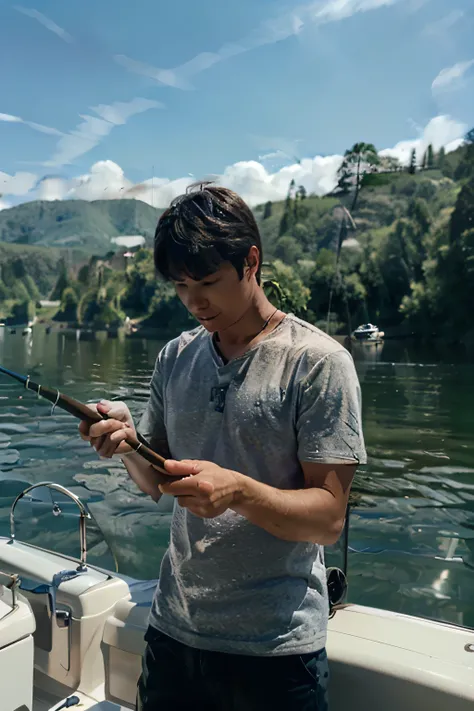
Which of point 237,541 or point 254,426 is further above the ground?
point 254,426

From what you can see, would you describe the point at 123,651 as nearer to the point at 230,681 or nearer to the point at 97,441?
the point at 230,681

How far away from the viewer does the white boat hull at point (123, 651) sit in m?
1.24

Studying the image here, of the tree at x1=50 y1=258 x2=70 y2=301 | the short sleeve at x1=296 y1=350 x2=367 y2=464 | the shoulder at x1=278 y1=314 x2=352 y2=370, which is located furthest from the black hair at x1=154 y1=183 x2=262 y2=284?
the tree at x1=50 y1=258 x2=70 y2=301

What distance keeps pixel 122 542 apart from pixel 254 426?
680 centimetres

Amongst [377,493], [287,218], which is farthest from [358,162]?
[377,493]

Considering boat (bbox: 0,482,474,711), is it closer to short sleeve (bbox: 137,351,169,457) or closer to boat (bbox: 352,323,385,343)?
short sleeve (bbox: 137,351,169,457)

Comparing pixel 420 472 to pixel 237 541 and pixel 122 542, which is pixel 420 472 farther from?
pixel 237 541

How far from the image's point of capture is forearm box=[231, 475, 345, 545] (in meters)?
0.91

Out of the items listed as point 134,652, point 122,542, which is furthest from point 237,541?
point 122,542

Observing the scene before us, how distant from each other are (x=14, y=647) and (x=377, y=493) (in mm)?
9926

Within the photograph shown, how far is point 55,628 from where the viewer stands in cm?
179

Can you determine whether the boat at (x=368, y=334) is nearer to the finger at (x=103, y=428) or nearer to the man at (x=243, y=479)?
the man at (x=243, y=479)

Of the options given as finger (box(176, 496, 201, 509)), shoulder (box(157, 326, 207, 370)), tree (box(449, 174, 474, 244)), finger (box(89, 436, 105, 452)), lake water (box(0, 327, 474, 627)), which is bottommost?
lake water (box(0, 327, 474, 627))

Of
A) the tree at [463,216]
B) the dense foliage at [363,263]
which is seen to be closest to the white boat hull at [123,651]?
the dense foliage at [363,263]
